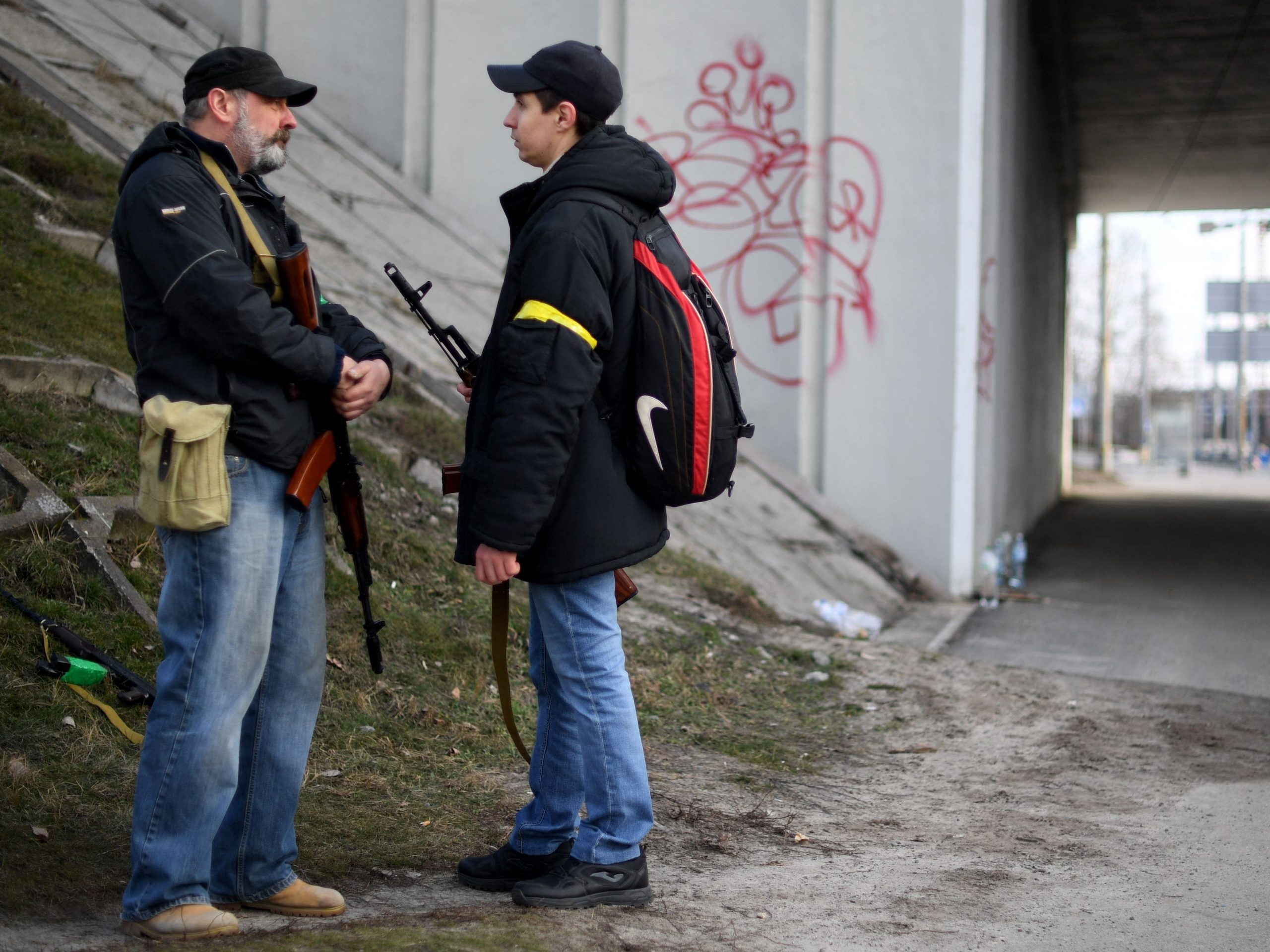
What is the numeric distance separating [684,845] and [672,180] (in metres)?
1.90

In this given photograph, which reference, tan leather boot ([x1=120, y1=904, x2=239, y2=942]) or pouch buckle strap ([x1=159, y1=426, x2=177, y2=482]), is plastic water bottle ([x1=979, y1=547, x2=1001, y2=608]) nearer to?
tan leather boot ([x1=120, y1=904, x2=239, y2=942])

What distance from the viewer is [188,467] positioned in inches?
100

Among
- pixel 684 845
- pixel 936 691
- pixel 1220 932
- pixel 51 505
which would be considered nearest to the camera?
pixel 1220 932

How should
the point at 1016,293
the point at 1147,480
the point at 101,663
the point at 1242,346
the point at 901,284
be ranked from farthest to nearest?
the point at 1242,346 < the point at 1147,480 < the point at 1016,293 < the point at 901,284 < the point at 101,663

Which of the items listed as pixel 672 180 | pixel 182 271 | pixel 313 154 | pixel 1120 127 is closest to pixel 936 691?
pixel 672 180

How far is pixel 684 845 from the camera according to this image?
3.60 meters

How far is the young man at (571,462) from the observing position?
2807 millimetres

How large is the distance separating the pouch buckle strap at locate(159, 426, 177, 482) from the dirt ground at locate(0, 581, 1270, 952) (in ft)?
3.22

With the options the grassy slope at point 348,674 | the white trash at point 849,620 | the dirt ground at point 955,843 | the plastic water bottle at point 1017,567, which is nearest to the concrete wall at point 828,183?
the plastic water bottle at point 1017,567

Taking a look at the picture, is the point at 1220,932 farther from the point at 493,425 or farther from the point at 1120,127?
the point at 1120,127

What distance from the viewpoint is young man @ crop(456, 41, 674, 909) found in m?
2.81

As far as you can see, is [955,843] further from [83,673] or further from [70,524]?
[70,524]

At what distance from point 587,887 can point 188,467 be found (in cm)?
135

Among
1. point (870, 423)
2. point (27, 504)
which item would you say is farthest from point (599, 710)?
point (870, 423)
